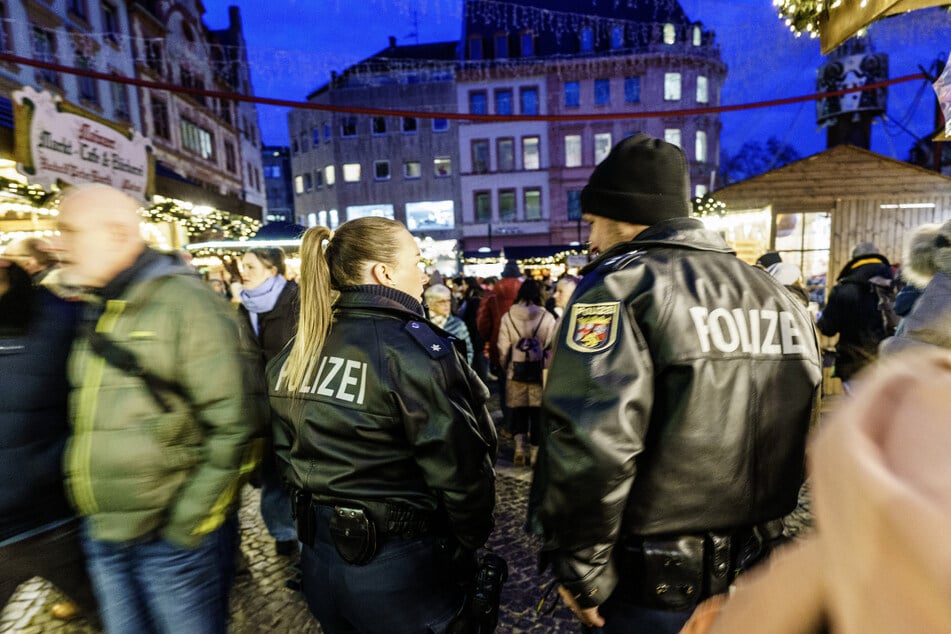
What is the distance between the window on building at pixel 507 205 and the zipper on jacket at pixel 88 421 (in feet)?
98.1

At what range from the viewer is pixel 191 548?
182 cm

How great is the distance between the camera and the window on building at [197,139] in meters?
22.7

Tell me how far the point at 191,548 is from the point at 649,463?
1.73m

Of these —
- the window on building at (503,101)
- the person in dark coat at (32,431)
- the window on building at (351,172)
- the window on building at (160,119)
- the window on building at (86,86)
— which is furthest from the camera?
the window on building at (351,172)

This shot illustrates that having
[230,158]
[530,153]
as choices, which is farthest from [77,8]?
[530,153]

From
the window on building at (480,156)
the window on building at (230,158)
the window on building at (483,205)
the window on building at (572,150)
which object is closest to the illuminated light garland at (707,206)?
the window on building at (572,150)

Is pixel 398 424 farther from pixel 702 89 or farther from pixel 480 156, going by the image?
pixel 702 89

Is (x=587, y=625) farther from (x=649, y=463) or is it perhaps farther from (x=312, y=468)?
(x=312, y=468)

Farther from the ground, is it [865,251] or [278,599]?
[865,251]

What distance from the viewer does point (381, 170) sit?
106 feet

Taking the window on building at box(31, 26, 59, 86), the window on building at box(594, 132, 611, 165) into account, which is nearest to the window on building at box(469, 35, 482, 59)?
the window on building at box(594, 132, 611, 165)

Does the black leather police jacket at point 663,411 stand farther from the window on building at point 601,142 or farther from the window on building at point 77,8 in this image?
the window on building at point 601,142

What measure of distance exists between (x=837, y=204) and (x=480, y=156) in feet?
78.8

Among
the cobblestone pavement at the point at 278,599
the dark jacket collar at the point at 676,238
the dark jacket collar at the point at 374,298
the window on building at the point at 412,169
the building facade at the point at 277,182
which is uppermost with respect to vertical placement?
the building facade at the point at 277,182
